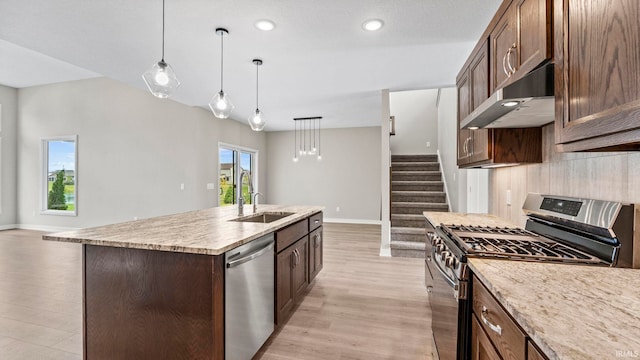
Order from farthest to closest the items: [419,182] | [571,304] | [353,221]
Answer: [353,221]
[419,182]
[571,304]

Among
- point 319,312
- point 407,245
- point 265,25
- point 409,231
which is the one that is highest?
point 265,25

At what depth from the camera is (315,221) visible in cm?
312

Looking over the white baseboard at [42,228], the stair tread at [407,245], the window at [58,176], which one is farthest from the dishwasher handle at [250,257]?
the white baseboard at [42,228]

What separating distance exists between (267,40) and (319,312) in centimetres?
270

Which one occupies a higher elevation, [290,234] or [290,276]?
[290,234]

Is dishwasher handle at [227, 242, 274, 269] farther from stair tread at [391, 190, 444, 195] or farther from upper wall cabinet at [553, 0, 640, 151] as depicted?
stair tread at [391, 190, 444, 195]

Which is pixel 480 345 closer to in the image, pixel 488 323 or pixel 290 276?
pixel 488 323

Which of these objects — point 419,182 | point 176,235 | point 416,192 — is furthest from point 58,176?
point 419,182

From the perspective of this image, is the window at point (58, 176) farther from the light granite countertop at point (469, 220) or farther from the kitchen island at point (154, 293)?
the light granite countertop at point (469, 220)

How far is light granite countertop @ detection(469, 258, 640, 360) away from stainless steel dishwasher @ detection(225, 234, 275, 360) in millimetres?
1208

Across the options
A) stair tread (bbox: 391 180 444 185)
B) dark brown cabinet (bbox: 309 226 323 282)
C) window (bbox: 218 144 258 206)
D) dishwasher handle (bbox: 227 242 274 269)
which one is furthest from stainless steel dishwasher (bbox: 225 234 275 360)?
window (bbox: 218 144 258 206)

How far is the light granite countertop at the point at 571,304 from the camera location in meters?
0.61

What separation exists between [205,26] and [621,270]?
3208mm

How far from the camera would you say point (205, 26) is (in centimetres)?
257
